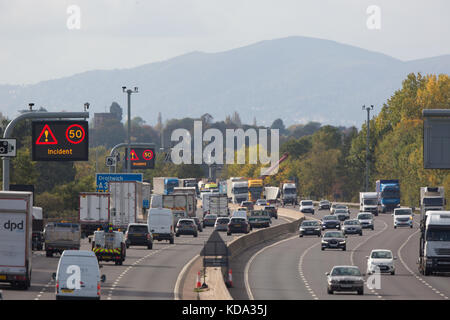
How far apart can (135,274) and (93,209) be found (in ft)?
96.4

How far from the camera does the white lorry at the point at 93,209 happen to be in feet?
255

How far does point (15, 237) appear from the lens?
3862 centimetres

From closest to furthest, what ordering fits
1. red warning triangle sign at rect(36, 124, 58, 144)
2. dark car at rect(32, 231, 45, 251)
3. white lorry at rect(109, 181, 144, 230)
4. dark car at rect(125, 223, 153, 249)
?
red warning triangle sign at rect(36, 124, 58, 144) < dark car at rect(32, 231, 45, 251) < dark car at rect(125, 223, 153, 249) < white lorry at rect(109, 181, 144, 230)

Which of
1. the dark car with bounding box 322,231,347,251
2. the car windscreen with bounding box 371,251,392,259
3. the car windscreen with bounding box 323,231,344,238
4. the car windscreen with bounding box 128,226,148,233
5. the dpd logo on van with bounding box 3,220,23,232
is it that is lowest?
the dark car with bounding box 322,231,347,251

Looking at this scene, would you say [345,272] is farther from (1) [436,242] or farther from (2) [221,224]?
(2) [221,224]

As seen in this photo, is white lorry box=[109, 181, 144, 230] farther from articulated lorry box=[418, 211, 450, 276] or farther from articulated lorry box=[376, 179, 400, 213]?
articulated lorry box=[376, 179, 400, 213]

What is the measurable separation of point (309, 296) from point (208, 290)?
3.95 meters

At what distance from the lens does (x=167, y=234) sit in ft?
247

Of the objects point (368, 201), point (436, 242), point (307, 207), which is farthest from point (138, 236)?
point (307, 207)

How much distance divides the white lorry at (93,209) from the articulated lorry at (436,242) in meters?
31.3

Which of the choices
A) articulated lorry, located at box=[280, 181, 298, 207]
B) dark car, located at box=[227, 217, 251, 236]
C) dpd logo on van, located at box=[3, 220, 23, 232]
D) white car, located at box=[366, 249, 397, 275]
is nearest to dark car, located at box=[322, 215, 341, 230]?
dark car, located at box=[227, 217, 251, 236]

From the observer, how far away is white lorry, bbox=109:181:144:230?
77.9 metres

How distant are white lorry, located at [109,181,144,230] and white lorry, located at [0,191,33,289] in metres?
38.5

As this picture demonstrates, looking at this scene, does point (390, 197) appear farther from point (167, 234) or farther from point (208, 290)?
point (208, 290)
